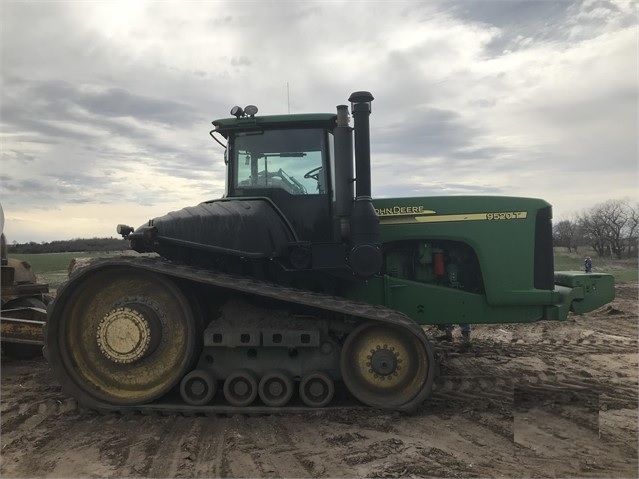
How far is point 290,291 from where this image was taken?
4.64 m

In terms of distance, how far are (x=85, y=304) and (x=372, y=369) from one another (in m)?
3.15

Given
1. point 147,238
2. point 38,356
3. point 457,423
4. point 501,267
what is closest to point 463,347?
point 501,267

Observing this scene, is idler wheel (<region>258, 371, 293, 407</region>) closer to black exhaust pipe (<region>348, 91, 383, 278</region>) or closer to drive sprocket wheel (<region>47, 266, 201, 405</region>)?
drive sprocket wheel (<region>47, 266, 201, 405</region>)

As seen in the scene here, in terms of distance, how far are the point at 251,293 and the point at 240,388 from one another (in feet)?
3.17

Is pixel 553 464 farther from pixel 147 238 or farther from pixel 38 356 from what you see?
pixel 38 356

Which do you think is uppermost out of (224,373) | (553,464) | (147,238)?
(147,238)

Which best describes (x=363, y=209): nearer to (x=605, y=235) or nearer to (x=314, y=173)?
(x=314, y=173)

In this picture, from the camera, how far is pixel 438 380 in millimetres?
5691

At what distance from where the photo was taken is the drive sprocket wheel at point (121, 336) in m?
4.73

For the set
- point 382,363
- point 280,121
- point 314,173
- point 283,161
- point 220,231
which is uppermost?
point 280,121

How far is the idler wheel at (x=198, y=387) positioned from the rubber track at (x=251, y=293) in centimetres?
8

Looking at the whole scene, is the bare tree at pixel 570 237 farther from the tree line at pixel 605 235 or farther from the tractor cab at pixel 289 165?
the tractor cab at pixel 289 165

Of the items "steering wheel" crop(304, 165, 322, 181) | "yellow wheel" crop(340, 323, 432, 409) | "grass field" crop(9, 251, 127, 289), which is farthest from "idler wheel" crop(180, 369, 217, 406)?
"grass field" crop(9, 251, 127, 289)

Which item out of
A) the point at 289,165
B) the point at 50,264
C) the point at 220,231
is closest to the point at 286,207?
→ the point at 289,165
